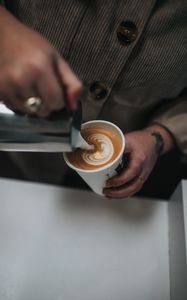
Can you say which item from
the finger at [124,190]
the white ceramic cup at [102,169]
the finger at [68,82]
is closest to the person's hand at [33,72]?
the finger at [68,82]

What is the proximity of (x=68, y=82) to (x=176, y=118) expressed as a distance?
1.13ft

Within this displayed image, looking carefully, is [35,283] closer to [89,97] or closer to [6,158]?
[89,97]

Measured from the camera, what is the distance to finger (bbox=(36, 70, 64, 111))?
0.97 ft

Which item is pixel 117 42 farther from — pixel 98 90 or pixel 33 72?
pixel 33 72

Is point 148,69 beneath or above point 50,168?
above

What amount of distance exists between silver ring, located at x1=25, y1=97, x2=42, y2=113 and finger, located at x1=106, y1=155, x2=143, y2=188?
224 mm

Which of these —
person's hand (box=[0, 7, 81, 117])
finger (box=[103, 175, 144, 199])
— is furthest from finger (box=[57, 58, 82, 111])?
finger (box=[103, 175, 144, 199])

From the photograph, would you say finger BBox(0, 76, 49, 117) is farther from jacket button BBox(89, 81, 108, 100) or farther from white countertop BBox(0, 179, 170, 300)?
white countertop BBox(0, 179, 170, 300)

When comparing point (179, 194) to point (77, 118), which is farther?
point (179, 194)

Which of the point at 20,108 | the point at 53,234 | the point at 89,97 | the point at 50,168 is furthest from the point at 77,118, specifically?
the point at 50,168

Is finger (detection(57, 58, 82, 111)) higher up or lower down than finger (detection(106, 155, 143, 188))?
higher up

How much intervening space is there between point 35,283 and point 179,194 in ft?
0.99

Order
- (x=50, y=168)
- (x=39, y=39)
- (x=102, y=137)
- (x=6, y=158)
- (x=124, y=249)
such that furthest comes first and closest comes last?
(x=6, y=158)
(x=50, y=168)
(x=124, y=249)
(x=102, y=137)
(x=39, y=39)

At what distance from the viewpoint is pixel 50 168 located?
773 millimetres
